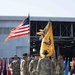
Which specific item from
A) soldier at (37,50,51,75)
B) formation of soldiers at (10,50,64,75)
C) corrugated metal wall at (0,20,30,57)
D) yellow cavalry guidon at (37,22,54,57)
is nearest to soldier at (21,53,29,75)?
formation of soldiers at (10,50,64,75)

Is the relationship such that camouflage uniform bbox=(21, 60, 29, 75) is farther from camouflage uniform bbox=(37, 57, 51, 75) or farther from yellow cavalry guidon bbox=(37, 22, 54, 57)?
camouflage uniform bbox=(37, 57, 51, 75)

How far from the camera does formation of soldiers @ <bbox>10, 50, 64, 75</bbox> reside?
10555mm

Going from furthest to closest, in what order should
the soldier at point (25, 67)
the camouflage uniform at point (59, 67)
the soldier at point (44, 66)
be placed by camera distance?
the camouflage uniform at point (59, 67), the soldier at point (25, 67), the soldier at point (44, 66)

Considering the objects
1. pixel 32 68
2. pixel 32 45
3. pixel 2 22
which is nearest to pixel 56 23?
pixel 32 45

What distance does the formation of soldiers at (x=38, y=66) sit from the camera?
1055 cm

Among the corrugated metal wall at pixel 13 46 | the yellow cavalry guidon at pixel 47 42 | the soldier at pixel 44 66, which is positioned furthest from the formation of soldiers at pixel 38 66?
the corrugated metal wall at pixel 13 46

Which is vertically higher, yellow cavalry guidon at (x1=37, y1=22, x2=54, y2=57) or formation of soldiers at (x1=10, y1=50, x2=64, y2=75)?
yellow cavalry guidon at (x1=37, y1=22, x2=54, y2=57)

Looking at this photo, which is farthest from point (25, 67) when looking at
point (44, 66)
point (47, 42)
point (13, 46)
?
point (13, 46)

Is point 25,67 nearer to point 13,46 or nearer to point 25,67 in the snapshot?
point 25,67

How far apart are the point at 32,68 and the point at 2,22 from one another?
1521 inches

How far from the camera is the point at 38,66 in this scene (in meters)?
10.6

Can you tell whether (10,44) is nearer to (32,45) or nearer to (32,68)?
(32,45)

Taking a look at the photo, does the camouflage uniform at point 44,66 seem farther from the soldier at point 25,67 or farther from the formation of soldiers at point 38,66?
the soldier at point 25,67

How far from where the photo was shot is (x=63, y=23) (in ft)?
170
